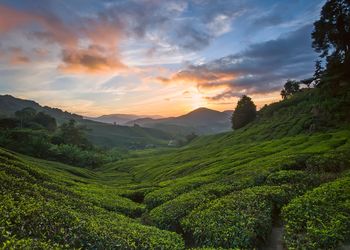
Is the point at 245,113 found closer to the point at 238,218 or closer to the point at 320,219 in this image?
the point at 238,218

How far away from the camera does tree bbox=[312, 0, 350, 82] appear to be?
253ft

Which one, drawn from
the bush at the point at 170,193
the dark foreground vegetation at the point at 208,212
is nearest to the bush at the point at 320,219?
the dark foreground vegetation at the point at 208,212

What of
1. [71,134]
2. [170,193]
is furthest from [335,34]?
[71,134]

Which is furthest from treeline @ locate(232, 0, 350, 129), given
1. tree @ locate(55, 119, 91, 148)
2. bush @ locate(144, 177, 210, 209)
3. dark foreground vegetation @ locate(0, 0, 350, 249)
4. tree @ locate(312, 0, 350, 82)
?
tree @ locate(55, 119, 91, 148)

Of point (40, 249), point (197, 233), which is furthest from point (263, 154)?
point (40, 249)

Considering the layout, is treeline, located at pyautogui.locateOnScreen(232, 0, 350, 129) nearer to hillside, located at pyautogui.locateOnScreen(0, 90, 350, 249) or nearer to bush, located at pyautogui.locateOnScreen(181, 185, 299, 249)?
hillside, located at pyautogui.locateOnScreen(0, 90, 350, 249)

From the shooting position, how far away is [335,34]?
3137 inches

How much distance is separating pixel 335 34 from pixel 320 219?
71.3 m

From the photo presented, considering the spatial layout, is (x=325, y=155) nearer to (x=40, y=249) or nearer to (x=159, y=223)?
(x=159, y=223)

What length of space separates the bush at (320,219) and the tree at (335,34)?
188 ft

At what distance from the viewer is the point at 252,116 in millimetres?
155500

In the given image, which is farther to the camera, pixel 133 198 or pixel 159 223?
pixel 133 198

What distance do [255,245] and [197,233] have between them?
16.2ft

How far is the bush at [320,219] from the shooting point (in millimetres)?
20250
